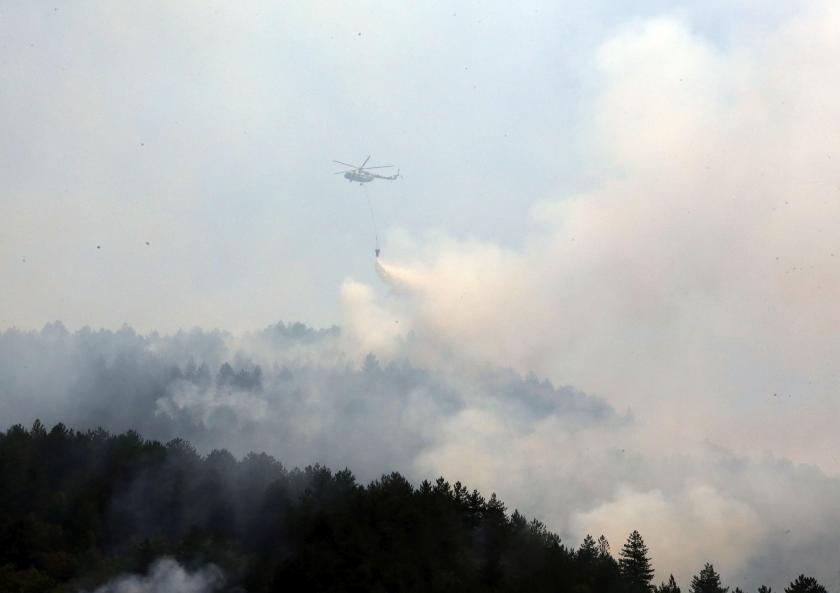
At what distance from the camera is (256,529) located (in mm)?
137500

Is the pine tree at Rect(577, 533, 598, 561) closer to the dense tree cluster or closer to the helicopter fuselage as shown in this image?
the dense tree cluster

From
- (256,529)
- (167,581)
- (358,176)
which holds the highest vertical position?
(358,176)

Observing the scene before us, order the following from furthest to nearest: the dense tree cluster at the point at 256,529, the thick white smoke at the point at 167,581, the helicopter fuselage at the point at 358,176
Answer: the helicopter fuselage at the point at 358,176
the dense tree cluster at the point at 256,529
the thick white smoke at the point at 167,581

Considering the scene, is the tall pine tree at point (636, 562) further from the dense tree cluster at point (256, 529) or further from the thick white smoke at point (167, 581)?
the thick white smoke at point (167, 581)

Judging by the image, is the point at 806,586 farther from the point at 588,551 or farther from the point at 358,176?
the point at 358,176

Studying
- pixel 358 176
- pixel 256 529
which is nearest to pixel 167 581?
pixel 256 529

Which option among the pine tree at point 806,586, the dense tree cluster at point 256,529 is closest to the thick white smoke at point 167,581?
the dense tree cluster at point 256,529

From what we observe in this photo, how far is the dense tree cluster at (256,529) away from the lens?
11862 centimetres

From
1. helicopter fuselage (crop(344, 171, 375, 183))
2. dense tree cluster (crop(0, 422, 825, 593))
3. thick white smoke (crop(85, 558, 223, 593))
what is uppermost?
helicopter fuselage (crop(344, 171, 375, 183))

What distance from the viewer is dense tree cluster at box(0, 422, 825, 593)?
11862cm

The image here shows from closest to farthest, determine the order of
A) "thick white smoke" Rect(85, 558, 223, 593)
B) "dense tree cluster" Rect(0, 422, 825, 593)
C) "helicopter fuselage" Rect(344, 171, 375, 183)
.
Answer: "thick white smoke" Rect(85, 558, 223, 593), "dense tree cluster" Rect(0, 422, 825, 593), "helicopter fuselage" Rect(344, 171, 375, 183)

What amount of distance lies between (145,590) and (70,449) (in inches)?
1971

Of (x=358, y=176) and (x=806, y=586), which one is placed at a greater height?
(x=358, y=176)

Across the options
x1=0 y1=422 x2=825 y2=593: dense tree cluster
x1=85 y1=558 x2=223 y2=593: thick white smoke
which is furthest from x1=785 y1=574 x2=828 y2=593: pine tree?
x1=85 y1=558 x2=223 y2=593: thick white smoke
